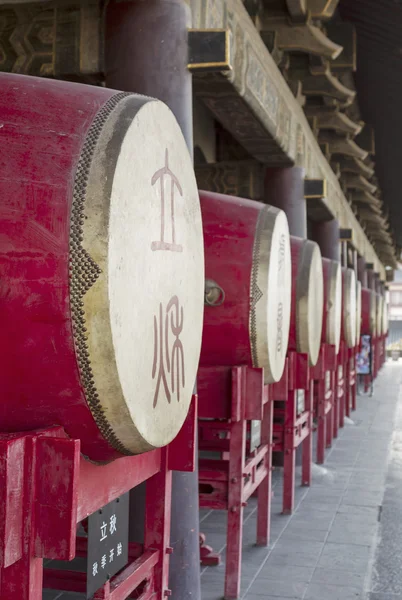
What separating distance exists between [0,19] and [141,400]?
2173mm

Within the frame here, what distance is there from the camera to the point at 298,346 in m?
4.81

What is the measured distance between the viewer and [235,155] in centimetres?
642

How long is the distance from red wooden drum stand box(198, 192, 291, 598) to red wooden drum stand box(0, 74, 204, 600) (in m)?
1.52

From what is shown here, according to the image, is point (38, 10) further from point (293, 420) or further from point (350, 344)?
point (350, 344)

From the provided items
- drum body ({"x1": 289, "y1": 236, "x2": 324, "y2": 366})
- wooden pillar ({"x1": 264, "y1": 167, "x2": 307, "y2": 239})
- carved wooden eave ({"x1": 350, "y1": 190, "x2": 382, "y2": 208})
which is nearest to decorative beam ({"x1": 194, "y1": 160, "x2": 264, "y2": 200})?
wooden pillar ({"x1": 264, "y1": 167, "x2": 307, "y2": 239})

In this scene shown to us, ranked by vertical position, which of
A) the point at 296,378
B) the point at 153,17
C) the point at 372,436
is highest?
the point at 153,17

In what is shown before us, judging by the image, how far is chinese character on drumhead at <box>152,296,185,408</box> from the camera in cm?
183

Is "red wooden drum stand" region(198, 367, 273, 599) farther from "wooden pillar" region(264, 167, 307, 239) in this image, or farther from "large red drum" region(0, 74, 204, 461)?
"wooden pillar" region(264, 167, 307, 239)

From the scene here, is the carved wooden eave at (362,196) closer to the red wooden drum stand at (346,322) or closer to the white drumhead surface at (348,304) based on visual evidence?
the red wooden drum stand at (346,322)

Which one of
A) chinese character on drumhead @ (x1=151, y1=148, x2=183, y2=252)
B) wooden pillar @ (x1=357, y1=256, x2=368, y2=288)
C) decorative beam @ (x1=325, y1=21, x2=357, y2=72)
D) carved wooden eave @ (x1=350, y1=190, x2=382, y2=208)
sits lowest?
chinese character on drumhead @ (x1=151, y1=148, x2=183, y2=252)

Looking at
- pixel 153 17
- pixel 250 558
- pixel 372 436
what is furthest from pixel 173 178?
pixel 372 436

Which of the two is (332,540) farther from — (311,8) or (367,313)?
(367,313)

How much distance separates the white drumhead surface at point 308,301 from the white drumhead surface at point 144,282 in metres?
2.60

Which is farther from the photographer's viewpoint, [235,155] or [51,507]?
[235,155]
